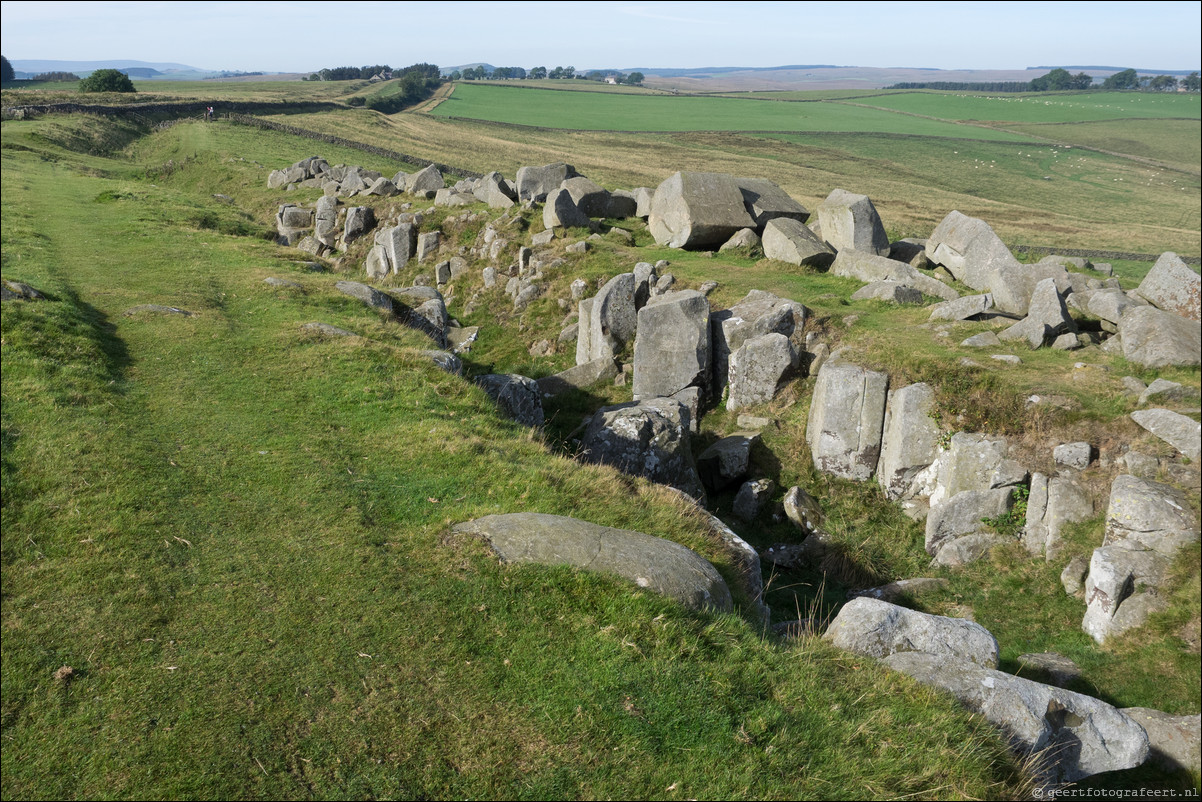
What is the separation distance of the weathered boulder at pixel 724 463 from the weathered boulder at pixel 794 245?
9.44 meters

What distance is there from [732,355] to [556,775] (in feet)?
51.3

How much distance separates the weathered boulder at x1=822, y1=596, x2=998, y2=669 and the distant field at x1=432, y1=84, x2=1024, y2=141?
415 feet

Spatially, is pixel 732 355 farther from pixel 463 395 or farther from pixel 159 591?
pixel 159 591

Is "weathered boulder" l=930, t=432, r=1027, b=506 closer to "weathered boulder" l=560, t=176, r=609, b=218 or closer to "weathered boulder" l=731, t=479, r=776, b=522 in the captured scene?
"weathered boulder" l=731, t=479, r=776, b=522

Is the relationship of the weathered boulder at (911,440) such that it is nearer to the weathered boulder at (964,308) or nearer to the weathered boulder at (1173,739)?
the weathered boulder at (964,308)

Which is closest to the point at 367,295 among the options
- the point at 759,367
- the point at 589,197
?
the point at 759,367

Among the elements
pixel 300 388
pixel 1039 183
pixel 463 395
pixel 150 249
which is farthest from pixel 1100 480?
pixel 1039 183

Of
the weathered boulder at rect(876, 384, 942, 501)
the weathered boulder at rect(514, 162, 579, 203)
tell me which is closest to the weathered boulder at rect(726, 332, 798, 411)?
the weathered boulder at rect(876, 384, 942, 501)

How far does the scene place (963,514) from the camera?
53.6 feet

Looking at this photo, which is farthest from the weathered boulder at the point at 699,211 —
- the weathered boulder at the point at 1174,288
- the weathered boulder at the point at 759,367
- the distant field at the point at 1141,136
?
the distant field at the point at 1141,136

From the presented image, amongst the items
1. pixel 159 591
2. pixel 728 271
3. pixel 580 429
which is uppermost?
pixel 728 271

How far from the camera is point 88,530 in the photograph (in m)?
9.73

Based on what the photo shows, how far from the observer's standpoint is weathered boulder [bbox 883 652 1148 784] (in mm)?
8844

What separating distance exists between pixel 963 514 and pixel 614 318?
39.4 feet
